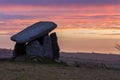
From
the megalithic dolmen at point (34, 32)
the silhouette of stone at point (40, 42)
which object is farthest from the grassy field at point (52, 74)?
the silhouette of stone at point (40, 42)

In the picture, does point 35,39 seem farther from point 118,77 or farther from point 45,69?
point 118,77

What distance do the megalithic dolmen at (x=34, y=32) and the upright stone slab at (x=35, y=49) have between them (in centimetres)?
44

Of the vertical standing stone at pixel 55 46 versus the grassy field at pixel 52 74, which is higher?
the grassy field at pixel 52 74

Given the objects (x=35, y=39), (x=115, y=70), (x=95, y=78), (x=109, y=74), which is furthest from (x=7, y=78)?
(x=35, y=39)

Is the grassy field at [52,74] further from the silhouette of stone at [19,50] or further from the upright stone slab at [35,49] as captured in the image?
the silhouette of stone at [19,50]

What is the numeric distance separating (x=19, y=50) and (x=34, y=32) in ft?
5.48

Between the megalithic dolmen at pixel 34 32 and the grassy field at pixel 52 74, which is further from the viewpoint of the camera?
the megalithic dolmen at pixel 34 32

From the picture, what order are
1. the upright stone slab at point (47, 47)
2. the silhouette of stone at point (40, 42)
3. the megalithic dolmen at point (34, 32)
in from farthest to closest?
the upright stone slab at point (47, 47), the silhouette of stone at point (40, 42), the megalithic dolmen at point (34, 32)

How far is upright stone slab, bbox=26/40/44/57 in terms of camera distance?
2805 centimetres

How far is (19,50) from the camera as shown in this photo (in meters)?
29.3

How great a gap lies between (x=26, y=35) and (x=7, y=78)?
8926 millimetres

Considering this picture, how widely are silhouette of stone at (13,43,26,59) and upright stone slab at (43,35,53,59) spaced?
5.55 ft

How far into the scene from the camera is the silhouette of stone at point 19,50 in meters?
29.0

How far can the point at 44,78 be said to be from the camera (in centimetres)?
1991
